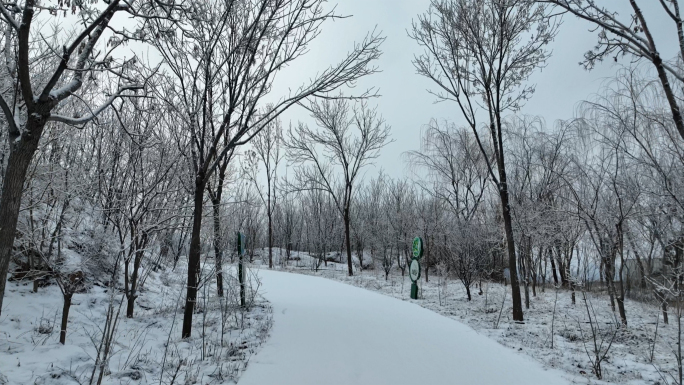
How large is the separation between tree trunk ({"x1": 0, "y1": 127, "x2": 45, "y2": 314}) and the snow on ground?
96 centimetres

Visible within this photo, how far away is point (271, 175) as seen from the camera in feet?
73.5

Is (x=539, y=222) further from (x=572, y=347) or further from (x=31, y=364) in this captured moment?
(x=31, y=364)

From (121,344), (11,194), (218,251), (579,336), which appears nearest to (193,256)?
(121,344)

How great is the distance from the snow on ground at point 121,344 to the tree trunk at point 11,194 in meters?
0.96

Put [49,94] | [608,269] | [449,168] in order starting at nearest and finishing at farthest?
[49,94] < [608,269] < [449,168]

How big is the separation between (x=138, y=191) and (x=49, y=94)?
3476mm

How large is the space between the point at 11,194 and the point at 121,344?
263 cm

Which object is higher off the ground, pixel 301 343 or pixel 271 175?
pixel 271 175

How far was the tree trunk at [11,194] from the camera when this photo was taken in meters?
2.97

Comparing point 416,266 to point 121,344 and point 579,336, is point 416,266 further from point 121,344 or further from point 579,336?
point 121,344

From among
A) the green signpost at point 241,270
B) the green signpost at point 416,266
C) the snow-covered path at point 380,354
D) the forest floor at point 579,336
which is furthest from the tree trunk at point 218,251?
the green signpost at point 416,266

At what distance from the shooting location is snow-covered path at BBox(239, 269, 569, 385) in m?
3.72

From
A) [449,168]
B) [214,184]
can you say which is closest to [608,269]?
[214,184]

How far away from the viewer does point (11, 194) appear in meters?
3.03
